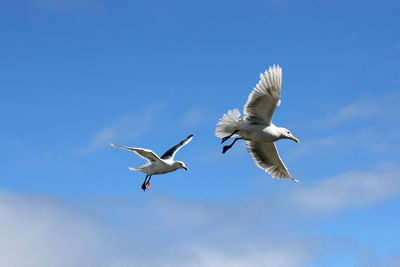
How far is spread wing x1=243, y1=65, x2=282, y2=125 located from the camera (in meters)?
19.6

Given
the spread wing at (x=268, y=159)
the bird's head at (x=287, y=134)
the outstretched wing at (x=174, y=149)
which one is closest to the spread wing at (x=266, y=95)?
the bird's head at (x=287, y=134)

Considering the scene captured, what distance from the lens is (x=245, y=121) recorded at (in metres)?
20.5

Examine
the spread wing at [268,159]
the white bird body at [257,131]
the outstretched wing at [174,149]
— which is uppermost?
the outstretched wing at [174,149]

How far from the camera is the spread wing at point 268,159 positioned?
74.9 feet

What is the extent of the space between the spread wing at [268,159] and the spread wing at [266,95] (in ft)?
8.87

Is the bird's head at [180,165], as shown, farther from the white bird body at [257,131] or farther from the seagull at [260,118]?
the white bird body at [257,131]

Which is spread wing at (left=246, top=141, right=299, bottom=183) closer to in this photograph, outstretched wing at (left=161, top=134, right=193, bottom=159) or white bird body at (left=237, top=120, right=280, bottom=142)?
white bird body at (left=237, top=120, right=280, bottom=142)

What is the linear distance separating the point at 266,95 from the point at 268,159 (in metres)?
4.27

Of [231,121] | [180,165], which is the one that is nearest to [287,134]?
[231,121]

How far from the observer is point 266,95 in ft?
64.6

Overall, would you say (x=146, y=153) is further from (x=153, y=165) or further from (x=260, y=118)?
(x=260, y=118)

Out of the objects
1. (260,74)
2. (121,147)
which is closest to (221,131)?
(260,74)

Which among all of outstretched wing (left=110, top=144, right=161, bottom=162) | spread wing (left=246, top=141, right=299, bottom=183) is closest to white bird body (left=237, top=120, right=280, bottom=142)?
spread wing (left=246, top=141, right=299, bottom=183)

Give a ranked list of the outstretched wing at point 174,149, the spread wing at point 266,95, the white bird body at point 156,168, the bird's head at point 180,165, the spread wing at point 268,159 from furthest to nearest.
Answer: the outstretched wing at point 174,149 → the bird's head at point 180,165 → the spread wing at point 268,159 → the white bird body at point 156,168 → the spread wing at point 266,95
